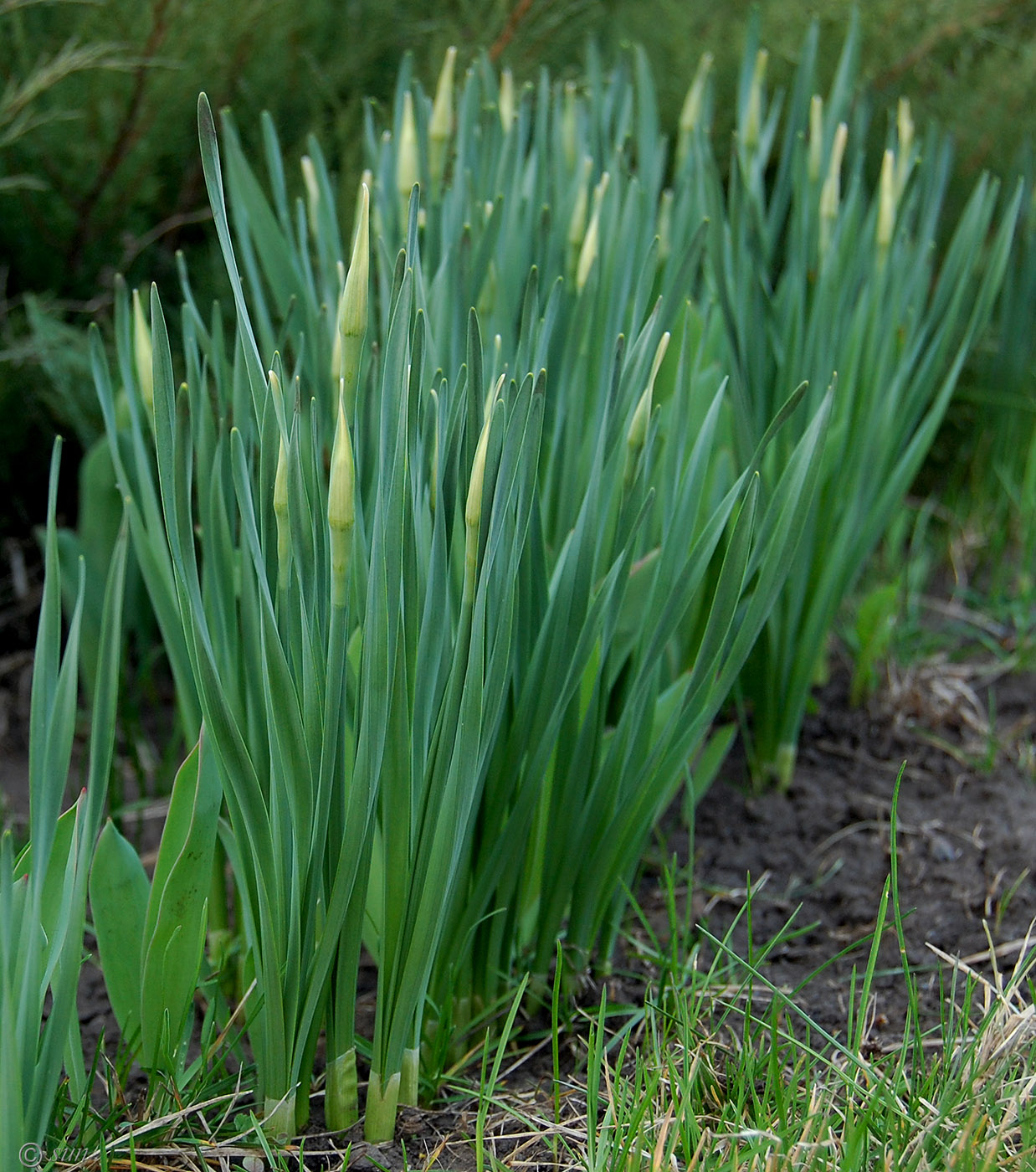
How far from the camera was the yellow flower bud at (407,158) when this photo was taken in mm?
1388

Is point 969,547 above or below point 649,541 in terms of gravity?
below

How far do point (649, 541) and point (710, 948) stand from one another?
0.48 metres

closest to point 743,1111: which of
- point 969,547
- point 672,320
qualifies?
point 672,320

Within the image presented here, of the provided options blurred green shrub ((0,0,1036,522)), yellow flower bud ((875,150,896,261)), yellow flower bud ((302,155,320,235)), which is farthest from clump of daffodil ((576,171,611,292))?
blurred green shrub ((0,0,1036,522))

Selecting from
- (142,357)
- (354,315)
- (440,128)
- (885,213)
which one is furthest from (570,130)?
(354,315)

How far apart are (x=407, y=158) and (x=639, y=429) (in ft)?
1.87

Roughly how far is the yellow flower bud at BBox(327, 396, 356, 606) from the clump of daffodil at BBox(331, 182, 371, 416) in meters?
0.03

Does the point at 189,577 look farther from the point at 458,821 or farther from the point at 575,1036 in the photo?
the point at 575,1036

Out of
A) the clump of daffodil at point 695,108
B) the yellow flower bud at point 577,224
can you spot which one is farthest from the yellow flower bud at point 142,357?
the clump of daffodil at point 695,108

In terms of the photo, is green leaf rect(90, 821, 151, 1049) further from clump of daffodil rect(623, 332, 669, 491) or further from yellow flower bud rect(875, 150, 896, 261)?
yellow flower bud rect(875, 150, 896, 261)

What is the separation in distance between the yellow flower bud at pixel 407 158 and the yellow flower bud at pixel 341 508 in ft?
2.00

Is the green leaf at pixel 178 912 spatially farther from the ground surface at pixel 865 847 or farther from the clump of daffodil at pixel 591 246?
the clump of daffodil at pixel 591 246

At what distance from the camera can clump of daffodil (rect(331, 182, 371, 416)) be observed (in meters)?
0.87

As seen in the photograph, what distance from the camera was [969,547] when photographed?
2.36 metres
